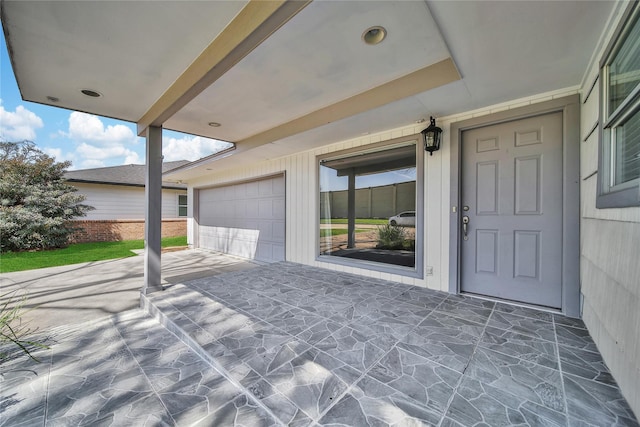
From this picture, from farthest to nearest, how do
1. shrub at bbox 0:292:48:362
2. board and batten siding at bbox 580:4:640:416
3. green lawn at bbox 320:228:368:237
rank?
green lawn at bbox 320:228:368:237, shrub at bbox 0:292:48:362, board and batten siding at bbox 580:4:640:416

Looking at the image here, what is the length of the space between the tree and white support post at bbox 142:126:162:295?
758cm

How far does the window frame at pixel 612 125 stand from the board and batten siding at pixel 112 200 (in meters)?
13.8

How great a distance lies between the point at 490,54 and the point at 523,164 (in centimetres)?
149

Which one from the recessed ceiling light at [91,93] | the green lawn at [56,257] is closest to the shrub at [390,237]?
the recessed ceiling light at [91,93]

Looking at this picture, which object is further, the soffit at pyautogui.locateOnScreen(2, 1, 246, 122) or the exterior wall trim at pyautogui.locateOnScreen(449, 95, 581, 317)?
the exterior wall trim at pyautogui.locateOnScreen(449, 95, 581, 317)

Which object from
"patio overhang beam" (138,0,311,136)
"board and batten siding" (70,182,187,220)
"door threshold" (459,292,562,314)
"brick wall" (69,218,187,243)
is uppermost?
"patio overhang beam" (138,0,311,136)

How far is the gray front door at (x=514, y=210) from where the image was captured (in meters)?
2.72

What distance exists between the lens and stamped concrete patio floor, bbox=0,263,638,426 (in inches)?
55.7

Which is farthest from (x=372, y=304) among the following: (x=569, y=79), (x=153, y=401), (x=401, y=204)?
(x=569, y=79)

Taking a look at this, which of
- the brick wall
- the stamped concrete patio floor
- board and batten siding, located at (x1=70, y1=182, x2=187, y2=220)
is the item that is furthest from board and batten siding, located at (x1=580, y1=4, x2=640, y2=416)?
board and batten siding, located at (x1=70, y1=182, x2=187, y2=220)

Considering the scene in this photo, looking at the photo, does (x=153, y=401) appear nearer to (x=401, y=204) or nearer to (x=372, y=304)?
(x=372, y=304)

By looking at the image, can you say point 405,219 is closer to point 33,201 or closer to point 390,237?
point 390,237

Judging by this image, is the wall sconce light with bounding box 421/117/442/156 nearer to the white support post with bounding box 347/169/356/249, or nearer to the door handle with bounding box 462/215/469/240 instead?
the door handle with bounding box 462/215/469/240

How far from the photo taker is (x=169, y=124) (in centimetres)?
400
